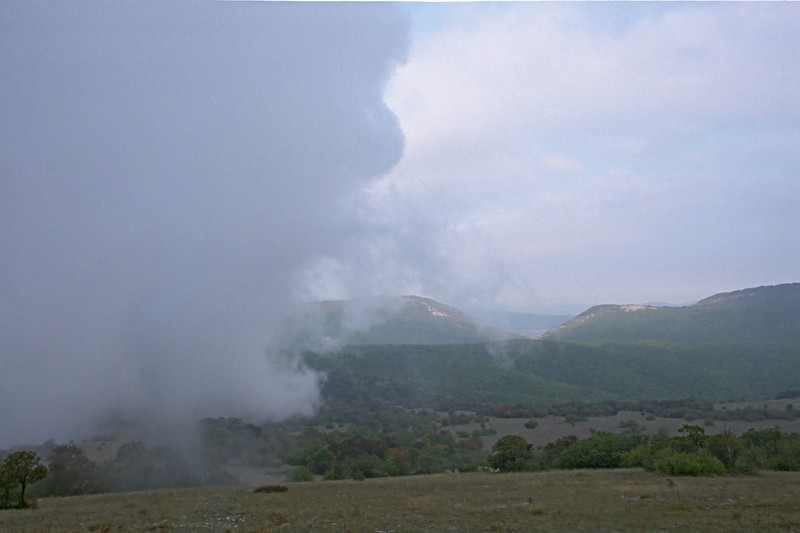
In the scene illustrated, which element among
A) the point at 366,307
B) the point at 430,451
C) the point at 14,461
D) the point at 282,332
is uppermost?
the point at 366,307

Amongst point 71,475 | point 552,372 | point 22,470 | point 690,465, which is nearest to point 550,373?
point 552,372

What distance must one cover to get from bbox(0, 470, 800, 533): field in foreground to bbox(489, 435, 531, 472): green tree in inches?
311

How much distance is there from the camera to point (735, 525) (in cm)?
1827

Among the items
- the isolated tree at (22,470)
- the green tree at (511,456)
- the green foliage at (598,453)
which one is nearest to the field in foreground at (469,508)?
the isolated tree at (22,470)

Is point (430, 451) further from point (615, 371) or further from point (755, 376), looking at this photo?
point (755, 376)

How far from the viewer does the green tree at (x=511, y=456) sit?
42562 millimetres

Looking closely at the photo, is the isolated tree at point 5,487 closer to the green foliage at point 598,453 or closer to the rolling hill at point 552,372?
the green foliage at point 598,453

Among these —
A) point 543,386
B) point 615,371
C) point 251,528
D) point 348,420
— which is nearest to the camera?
point 251,528

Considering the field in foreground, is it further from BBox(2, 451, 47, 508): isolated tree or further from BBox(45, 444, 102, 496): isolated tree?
BBox(45, 444, 102, 496): isolated tree

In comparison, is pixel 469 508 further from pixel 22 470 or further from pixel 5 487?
pixel 5 487

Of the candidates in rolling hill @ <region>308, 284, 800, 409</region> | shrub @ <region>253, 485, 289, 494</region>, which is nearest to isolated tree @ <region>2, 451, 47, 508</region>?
shrub @ <region>253, 485, 289, 494</region>

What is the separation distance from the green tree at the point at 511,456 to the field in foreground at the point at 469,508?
790cm

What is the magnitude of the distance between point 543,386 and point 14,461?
9699cm

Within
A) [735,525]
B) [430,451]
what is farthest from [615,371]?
[735,525]
